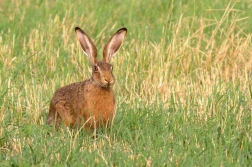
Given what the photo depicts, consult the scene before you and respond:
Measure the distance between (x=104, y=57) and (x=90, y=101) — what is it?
55 cm

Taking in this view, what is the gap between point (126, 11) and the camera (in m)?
10.9

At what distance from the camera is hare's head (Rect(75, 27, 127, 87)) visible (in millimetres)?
6425

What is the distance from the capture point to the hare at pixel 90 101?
253 inches

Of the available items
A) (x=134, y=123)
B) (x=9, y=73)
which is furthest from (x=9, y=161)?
(x=9, y=73)

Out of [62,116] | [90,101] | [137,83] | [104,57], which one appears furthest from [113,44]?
[137,83]

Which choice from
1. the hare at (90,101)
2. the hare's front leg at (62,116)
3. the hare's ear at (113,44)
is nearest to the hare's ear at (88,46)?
the hare at (90,101)

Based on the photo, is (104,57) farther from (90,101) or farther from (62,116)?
(62,116)

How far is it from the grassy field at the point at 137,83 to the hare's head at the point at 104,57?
410mm

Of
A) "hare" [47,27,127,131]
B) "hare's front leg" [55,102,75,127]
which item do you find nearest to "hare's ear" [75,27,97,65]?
"hare" [47,27,127,131]

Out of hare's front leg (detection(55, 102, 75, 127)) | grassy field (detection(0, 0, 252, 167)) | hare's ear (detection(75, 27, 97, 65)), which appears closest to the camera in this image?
grassy field (detection(0, 0, 252, 167))

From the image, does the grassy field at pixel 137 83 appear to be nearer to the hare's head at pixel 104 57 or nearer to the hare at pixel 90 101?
the hare at pixel 90 101

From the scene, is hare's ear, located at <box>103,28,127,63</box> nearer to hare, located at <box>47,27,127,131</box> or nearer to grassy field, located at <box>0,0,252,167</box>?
hare, located at <box>47,27,127,131</box>

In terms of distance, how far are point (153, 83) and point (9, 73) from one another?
162cm

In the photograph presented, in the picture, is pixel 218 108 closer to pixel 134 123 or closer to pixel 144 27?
pixel 134 123
